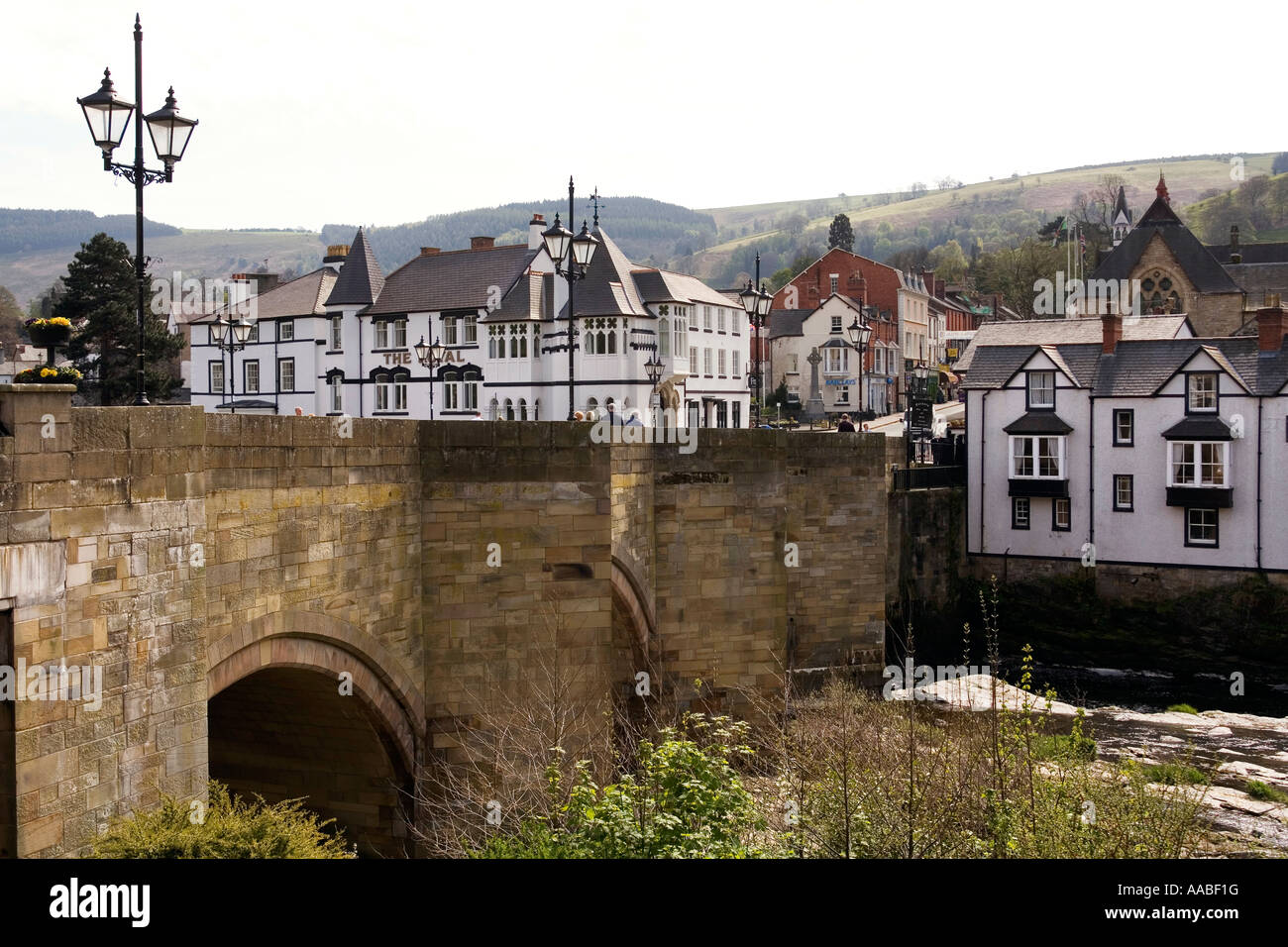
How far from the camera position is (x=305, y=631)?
12.6 meters

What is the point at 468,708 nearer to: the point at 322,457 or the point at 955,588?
the point at 322,457

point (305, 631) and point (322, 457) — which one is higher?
point (322, 457)

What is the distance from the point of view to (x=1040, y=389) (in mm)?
41969


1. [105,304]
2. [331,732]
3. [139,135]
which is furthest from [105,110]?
[105,304]

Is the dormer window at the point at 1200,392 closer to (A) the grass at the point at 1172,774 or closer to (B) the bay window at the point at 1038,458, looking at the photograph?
(B) the bay window at the point at 1038,458

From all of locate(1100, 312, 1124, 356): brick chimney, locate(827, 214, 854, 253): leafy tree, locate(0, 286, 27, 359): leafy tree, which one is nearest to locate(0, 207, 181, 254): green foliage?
locate(0, 286, 27, 359): leafy tree

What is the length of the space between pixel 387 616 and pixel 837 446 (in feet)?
52.0

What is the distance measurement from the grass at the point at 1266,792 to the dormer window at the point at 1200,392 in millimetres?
17170

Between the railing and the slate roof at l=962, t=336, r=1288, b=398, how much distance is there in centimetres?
316

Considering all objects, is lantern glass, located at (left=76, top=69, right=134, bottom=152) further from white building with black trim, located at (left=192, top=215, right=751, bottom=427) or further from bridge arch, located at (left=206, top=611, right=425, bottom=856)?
white building with black trim, located at (left=192, top=215, right=751, bottom=427)

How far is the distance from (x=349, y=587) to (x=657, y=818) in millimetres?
4494

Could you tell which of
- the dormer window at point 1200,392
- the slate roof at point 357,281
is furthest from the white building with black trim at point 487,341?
the dormer window at point 1200,392

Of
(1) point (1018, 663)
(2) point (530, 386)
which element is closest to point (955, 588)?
(1) point (1018, 663)

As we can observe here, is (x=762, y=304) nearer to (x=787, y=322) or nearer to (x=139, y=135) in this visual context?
(x=139, y=135)
